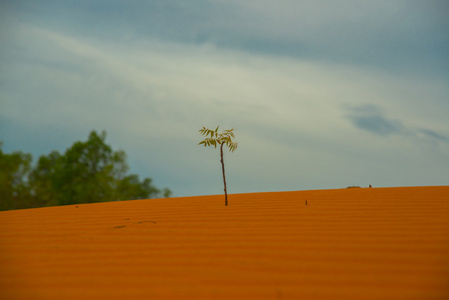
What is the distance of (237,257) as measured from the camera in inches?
118

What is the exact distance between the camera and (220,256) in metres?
3.05

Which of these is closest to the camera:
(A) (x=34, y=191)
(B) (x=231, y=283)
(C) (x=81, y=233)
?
(B) (x=231, y=283)

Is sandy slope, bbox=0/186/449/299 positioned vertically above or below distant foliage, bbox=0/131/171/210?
below

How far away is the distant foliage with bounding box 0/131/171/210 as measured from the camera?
2409 cm


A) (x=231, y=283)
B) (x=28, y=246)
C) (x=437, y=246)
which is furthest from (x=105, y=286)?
(x=437, y=246)

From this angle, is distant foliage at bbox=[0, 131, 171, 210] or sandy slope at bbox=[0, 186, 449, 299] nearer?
sandy slope at bbox=[0, 186, 449, 299]

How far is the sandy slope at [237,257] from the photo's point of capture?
246 cm

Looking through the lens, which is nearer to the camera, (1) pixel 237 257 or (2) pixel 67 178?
(1) pixel 237 257

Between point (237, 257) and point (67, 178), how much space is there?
23781 mm

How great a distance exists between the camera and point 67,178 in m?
24.4

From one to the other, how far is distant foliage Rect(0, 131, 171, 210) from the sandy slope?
65.4 feet

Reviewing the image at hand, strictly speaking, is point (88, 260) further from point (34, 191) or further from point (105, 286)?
point (34, 191)

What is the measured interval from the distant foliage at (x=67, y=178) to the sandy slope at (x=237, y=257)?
1994cm

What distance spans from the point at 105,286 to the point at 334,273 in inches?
63.5
